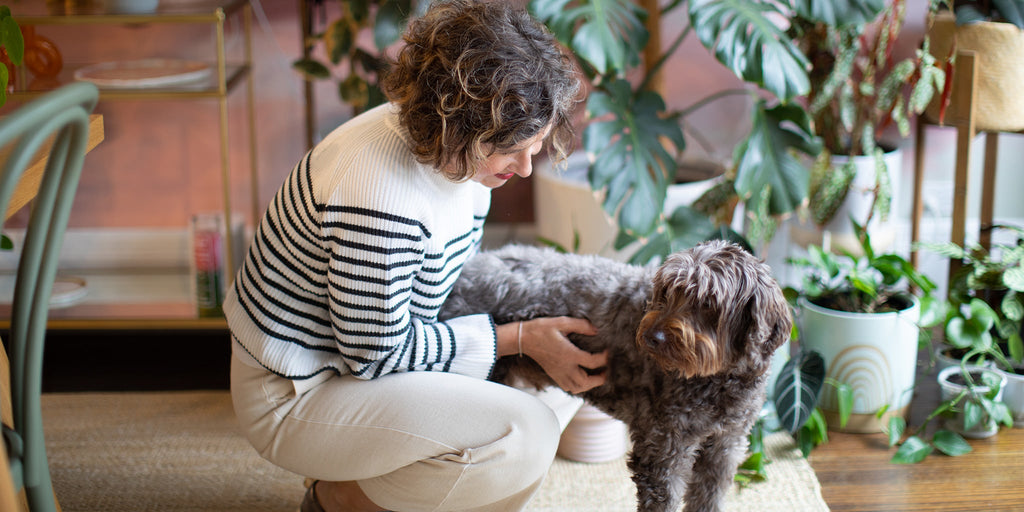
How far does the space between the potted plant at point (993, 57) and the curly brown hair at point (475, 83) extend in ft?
4.12

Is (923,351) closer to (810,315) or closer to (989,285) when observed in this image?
(989,285)

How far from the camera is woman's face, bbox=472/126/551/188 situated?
1287mm

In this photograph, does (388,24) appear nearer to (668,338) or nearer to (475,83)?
(475,83)

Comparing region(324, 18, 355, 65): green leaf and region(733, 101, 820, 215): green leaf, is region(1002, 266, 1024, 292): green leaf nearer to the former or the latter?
region(733, 101, 820, 215): green leaf

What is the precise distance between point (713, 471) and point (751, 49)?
926mm

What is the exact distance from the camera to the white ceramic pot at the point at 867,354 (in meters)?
2.01

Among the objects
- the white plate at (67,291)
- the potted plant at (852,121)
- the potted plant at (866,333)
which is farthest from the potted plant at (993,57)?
the white plate at (67,291)

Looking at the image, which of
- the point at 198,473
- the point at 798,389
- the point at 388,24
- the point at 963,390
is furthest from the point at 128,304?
the point at 963,390

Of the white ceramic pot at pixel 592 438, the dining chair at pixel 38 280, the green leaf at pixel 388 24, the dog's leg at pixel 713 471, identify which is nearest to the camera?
the dining chair at pixel 38 280

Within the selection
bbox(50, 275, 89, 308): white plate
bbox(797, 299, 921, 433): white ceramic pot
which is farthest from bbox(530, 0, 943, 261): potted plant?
bbox(50, 275, 89, 308): white plate

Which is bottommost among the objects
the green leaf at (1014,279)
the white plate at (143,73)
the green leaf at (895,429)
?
the green leaf at (895,429)

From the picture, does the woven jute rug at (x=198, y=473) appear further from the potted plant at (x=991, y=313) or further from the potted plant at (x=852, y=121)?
the potted plant at (x=852, y=121)

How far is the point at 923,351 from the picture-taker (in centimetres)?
251

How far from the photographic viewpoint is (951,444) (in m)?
2.01
